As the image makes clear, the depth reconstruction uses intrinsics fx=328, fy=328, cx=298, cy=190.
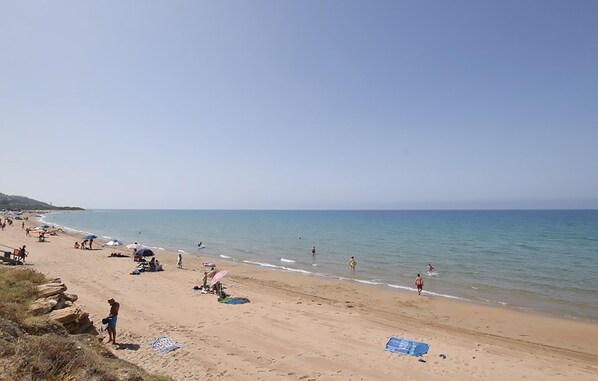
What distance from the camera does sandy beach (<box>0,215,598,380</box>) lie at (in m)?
9.96

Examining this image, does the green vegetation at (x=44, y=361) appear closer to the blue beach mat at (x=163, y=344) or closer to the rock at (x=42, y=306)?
the rock at (x=42, y=306)

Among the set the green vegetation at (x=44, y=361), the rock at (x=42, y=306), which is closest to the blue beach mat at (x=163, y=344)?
the rock at (x=42, y=306)

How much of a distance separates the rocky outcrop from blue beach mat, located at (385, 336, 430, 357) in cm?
Answer: 973

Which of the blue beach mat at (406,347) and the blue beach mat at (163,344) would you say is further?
the blue beach mat at (406,347)

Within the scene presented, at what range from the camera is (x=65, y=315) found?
29.6ft

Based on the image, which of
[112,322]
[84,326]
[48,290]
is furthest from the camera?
[112,322]

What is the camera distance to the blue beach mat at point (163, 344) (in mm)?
10688

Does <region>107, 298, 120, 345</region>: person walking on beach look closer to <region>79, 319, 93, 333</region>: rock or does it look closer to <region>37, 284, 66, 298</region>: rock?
<region>79, 319, 93, 333</region>: rock

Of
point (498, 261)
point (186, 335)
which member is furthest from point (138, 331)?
point (498, 261)

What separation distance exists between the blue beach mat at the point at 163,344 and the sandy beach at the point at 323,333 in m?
0.27

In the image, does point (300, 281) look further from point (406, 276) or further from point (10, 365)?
point (10, 365)

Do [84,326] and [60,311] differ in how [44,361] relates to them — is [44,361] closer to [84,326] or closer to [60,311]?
[60,311]

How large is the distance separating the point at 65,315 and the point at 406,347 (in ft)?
35.2

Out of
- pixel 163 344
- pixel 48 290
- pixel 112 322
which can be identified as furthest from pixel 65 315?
pixel 163 344
